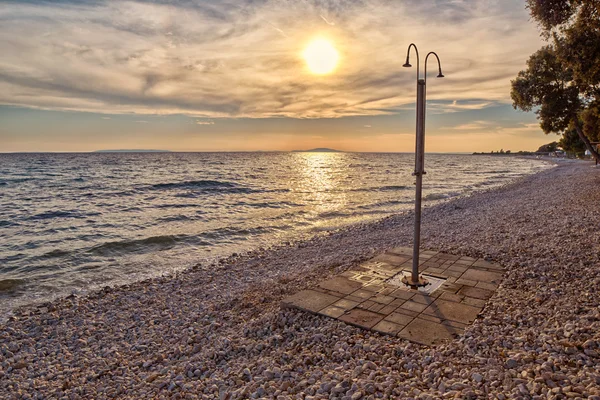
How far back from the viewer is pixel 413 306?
16.8ft

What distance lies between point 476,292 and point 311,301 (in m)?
2.58

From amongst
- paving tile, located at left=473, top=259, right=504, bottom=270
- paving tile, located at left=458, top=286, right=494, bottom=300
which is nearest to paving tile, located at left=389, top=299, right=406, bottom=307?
paving tile, located at left=458, top=286, right=494, bottom=300

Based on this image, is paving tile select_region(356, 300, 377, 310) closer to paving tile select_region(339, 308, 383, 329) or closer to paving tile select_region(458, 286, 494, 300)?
paving tile select_region(339, 308, 383, 329)

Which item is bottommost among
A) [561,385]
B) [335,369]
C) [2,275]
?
[2,275]

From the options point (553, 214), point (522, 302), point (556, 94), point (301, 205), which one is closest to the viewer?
point (522, 302)

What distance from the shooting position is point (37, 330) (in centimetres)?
641

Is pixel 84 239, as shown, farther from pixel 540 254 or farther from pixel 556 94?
pixel 556 94

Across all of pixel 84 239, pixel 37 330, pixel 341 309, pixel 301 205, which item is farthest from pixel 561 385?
pixel 301 205

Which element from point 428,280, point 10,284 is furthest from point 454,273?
point 10,284

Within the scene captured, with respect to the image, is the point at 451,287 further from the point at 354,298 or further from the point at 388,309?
the point at 354,298

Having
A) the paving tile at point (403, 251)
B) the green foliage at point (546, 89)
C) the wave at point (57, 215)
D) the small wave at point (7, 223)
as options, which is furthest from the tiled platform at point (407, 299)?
the small wave at point (7, 223)

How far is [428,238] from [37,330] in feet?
29.9

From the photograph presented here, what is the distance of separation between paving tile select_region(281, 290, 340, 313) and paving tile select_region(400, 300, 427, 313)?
100cm

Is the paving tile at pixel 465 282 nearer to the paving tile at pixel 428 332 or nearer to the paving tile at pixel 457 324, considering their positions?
the paving tile at pixel 457 324
